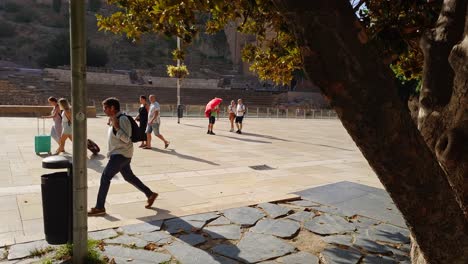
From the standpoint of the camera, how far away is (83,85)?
375cm

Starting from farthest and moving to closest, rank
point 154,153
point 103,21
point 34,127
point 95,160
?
point 34,127, point 154,153, point 95,160, point 103,21

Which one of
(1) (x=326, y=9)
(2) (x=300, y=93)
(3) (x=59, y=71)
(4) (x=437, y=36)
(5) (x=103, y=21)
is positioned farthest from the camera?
(2) (x=300, y=93)

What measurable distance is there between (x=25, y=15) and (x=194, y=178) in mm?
75035

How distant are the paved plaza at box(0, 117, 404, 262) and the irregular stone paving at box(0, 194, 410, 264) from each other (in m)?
0.31

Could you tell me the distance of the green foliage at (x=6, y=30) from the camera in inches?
2547

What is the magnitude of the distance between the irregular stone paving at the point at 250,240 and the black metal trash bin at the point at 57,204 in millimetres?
304

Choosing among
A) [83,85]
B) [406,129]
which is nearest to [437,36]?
[406,129]

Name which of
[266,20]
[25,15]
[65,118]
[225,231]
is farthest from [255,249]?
[25,15]

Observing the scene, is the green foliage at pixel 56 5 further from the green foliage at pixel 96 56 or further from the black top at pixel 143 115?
the black top at pixel 143 115

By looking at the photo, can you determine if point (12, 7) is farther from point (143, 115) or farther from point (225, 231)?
point (225, 231)

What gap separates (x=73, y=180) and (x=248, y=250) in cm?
197

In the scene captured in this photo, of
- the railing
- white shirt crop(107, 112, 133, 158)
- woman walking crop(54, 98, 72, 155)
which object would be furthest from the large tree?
the railing

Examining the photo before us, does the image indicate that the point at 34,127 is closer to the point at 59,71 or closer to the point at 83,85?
the point at 83,85

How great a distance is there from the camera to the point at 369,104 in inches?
92.7
